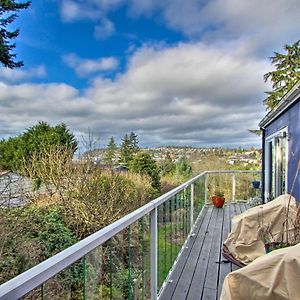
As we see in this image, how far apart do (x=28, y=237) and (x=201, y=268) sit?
3.75 metres

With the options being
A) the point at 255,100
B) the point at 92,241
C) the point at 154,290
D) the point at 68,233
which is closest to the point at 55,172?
the point at 68,233

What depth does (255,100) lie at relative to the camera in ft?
57.0

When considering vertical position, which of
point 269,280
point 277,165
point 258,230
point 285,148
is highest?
point 285,148

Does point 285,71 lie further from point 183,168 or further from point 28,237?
point 28,237

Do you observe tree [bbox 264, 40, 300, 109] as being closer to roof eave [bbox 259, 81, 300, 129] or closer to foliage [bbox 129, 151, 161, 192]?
foliage [bbox 129, 151, 161, 192]

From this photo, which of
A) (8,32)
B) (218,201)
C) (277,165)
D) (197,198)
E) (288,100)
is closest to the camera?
(288,100)

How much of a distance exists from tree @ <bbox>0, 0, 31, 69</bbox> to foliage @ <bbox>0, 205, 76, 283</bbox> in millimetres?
5258

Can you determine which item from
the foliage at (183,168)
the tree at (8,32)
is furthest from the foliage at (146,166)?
the tree at (8,32)

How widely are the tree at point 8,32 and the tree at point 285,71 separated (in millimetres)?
12005

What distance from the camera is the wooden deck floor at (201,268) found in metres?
3.05

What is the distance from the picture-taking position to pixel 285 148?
233 inches

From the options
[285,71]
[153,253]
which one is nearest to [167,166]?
[285,71]

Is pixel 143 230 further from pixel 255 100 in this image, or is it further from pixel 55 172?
pixel 255 100

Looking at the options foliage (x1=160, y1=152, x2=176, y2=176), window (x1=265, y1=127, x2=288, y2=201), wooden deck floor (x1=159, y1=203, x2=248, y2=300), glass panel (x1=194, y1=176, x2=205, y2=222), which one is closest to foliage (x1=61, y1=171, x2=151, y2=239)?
glass panel (x1=194, y1=176, x2=205, y2=222)
